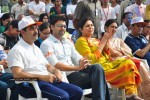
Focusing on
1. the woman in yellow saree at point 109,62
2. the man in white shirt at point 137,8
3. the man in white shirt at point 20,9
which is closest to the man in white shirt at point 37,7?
the man in white shirt at point 20,9

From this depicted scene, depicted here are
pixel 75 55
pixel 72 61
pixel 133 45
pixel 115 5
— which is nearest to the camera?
pixel 75 55

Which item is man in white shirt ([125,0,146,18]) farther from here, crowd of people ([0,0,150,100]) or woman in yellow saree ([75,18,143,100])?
woman in yellow saree ([75,18,143,100])

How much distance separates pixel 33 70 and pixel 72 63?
3.39 ft

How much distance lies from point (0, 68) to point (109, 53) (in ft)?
6.81

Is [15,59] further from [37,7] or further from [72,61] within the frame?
[37,7]

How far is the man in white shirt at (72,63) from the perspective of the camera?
6188 mm

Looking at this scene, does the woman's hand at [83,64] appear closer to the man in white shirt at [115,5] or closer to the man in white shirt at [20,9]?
the man in white shirt at [115,5]

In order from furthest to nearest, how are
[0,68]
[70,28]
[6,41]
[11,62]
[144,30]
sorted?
1. [70,28]
2. [144,30]
3. [6,41]
4. [0,68]
5. [11,62]

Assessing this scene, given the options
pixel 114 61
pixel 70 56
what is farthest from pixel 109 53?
pixel 70 56

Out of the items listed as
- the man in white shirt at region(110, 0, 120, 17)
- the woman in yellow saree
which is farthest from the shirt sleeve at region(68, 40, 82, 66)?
the man in white shirt at region(110, 0, 120, 17)

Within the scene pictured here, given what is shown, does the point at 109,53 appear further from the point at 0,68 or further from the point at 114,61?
the point at 0,68

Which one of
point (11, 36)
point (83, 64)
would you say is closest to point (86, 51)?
point (83, 64)

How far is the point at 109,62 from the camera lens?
7.03m

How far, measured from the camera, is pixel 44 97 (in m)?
5.62
